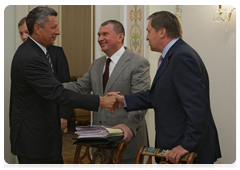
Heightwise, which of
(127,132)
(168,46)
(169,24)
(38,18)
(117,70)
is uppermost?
(38,18)

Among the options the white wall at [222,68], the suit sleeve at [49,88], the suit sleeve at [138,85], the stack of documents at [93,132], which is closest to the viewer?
the stack of documents at [93,132]

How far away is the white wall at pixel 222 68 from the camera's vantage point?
294cm

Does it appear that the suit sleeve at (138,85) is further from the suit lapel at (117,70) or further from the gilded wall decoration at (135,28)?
the gilded wall decoration at (135,28)

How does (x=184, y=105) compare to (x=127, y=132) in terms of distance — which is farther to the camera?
(x=127, y=132)

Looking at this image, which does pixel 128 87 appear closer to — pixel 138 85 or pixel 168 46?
pixel 138 85

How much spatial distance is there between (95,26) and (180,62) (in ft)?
8.69

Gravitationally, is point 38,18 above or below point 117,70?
above

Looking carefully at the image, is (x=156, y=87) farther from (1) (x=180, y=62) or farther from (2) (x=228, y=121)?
(2) (x=228, y=121)

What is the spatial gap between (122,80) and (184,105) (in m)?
0.98

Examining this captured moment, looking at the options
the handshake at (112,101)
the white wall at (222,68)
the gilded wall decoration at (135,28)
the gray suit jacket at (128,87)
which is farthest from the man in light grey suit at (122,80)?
the gilded wall decoration at (135,28)

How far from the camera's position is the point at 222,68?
3.07 meters

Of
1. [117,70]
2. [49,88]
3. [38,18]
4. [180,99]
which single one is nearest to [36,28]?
[38,18]

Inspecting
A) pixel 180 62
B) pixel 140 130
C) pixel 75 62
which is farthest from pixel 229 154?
pixel 75 62

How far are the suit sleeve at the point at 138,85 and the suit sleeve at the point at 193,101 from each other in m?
0.80
